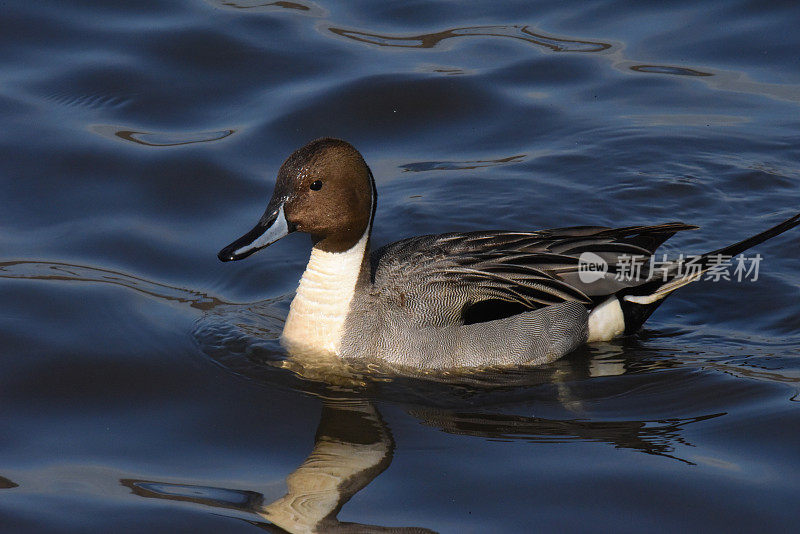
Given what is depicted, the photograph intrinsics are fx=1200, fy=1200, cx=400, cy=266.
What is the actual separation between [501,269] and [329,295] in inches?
33.3

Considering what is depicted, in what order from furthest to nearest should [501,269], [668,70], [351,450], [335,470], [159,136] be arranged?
[668,70]
[159,136]
[501,269]
[351,450]
[335,470]

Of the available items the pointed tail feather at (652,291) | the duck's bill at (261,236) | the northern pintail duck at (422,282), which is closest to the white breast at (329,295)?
the northern pintail duck at (422,282)

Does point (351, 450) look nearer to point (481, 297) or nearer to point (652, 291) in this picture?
point (481, 297)

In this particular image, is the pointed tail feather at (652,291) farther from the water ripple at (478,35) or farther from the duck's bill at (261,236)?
the water ripple at (478,35)

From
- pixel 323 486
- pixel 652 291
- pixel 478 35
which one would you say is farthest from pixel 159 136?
pixel 323 486

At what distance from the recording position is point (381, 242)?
23.3ft

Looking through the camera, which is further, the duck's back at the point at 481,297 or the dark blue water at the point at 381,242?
the duck's back at the point at 481,297

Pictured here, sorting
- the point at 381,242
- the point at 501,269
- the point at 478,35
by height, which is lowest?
the point at 501,269

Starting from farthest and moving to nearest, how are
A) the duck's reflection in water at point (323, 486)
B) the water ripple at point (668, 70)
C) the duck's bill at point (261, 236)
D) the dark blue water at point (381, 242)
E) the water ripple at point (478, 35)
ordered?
the water ripple at point (478, 35) < the water ripple at point (668, 70) < the duck's bill at point (261, 236) < the dark blue water at point (381, 242) < the duck's reflection in water at point (323, 486)

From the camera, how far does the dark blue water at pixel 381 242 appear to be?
4680 mm

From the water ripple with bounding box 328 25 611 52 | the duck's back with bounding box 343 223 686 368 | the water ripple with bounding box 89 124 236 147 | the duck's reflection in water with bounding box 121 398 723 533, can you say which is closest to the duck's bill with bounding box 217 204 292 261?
the duck's back with bounding box 343 223 686 368

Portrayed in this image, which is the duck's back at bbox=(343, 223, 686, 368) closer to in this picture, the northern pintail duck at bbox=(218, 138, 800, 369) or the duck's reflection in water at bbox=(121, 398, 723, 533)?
the northern pintail duck at bbox=(218, 138, 800, 369)

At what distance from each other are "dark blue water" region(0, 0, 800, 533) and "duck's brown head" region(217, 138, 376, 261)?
668 millimetres

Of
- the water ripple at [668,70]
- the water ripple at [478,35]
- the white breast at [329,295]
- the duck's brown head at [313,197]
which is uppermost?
the water ripple at [478,35]
